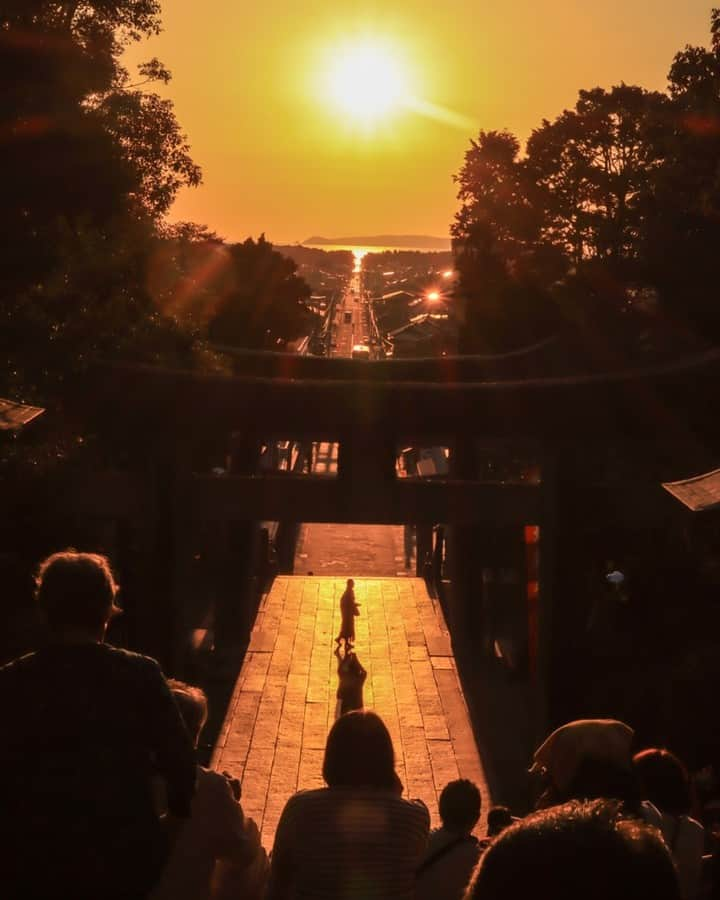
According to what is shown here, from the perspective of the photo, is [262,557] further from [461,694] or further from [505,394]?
[505,394]

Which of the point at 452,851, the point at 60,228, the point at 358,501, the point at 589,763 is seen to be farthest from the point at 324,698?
the point at 589,763

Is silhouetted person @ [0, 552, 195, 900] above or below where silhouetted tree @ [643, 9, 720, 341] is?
below

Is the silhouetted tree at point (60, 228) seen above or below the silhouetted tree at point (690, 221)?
below

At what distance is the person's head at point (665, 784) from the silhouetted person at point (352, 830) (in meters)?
1.04

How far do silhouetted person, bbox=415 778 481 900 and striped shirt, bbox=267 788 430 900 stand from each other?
0.46 meters

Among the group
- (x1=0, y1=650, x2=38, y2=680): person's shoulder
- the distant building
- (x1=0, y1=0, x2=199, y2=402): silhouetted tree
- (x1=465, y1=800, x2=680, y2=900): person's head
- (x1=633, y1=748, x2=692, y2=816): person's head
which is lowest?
(x1=633, y1=748, x2=692, y2=816): person's head

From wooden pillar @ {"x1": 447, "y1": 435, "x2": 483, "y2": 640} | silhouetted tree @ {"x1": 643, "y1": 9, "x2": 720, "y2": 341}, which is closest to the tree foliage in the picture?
silhouetted tree @ {"x1": 643, "y1": 9, "x2": 720, "y2": 341}

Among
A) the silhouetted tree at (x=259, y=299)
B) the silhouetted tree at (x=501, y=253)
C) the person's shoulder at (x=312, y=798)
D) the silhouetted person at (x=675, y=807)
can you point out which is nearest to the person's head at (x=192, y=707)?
the person's shoulder at (x=312, y=798)

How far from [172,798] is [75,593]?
583mm

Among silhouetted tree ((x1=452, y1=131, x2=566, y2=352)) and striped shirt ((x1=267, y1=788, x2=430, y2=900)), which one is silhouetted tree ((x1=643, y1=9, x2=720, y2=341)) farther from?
striped shirt ((x1=267, y1=788, x2=430, y2=900))

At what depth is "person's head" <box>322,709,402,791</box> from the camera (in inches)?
158

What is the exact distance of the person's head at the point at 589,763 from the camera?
4.30 m

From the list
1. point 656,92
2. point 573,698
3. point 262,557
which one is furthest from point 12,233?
point 656,92

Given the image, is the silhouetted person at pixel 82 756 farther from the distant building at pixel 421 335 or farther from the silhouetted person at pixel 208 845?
the distant building at pixel 421 335
